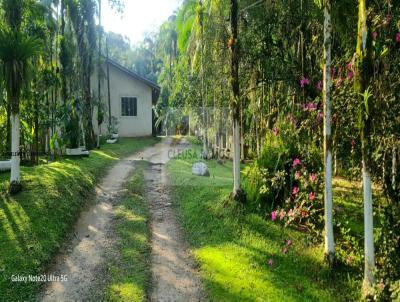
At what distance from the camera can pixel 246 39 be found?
9.33 metres

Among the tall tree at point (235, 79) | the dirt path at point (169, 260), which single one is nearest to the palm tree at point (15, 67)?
the dirt path at point (169, 260)

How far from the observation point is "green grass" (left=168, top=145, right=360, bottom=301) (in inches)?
225

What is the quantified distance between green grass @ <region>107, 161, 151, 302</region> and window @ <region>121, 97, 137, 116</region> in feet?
55.0

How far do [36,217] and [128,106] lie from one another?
1959cm

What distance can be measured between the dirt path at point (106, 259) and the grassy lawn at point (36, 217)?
0.30 meters

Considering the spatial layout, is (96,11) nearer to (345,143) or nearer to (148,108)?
(148,108)

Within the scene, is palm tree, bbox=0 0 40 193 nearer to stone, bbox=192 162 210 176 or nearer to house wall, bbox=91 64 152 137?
stone, bbox=192 162 210 176

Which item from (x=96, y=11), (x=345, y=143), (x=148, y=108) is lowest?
(x=345, y=143)

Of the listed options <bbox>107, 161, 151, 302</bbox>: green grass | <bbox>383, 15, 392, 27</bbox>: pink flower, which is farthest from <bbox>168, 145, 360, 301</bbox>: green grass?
<bbox>383, 15, 392, 27</bbox>: pink flower

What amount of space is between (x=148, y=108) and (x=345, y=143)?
2213 centimetres

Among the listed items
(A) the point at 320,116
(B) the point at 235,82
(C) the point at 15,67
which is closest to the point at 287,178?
(A) the point at 320,116

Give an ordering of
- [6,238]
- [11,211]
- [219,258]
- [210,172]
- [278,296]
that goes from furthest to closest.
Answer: [210,172]
[11,211]
[6,238]
[219,258]
[278,296]

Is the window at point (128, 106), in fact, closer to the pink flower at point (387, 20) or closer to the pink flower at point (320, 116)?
the pink flower at point (320, 116)

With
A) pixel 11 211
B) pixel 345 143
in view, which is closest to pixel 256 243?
pixel 345 143
